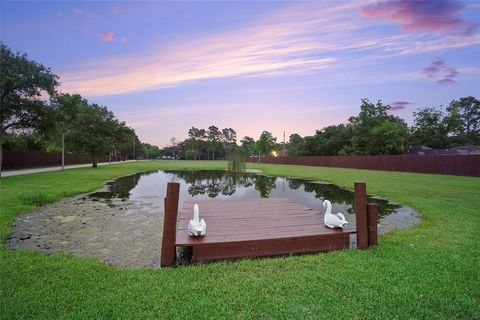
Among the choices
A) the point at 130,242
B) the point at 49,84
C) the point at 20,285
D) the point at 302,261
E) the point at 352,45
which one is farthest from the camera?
the point at 49,84

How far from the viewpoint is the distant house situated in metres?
36.7

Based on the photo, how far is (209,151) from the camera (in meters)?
94.2

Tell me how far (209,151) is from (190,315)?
9207cm

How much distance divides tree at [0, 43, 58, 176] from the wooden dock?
15.4 m

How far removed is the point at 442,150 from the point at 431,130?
8696 millimetres

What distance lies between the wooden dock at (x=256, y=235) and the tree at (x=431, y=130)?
162ft

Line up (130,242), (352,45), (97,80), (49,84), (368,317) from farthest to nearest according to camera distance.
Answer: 1. (49,84)
2. (97,80)
3. (352,45)
4. (130,242)
5. (368,317)

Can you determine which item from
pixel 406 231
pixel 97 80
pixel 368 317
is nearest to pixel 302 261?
pixel 368 317

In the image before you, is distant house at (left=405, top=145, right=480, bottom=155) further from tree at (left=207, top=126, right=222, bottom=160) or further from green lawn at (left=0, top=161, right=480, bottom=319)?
tree at (left=207, top=126, right=222, bottom=160)

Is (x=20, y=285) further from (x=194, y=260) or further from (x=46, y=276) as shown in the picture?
(x=194, y=260)

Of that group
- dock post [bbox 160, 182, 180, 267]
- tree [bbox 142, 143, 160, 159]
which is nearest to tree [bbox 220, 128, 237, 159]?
tree [bbox 142, 143, 160, 159]

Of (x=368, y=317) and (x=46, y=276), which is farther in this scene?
(x=46, y=276)

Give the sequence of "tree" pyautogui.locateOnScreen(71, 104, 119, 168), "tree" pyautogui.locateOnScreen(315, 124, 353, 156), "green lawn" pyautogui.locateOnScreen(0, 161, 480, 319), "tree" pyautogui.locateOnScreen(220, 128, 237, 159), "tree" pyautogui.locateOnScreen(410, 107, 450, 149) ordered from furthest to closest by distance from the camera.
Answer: "tree" pyautogui.locateOnScreen(220, 128, 237, 159) → "tree" pyautogui.locateOnScreen(315, 124, 353, 156) → "tree" pyautogui.locateOnScreen(410, 107, 450, 149) → "tree" pyautogui.locateOnScreen(71, 104, 119, 168) → "green lawn" pyautogui.locateOnScreen(0, 161, 480, 319)

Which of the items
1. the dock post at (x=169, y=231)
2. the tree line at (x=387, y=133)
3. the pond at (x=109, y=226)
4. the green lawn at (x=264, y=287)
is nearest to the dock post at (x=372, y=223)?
the green lawn at (x=264, y=287)
